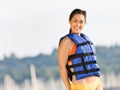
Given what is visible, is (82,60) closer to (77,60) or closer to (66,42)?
(77,60)

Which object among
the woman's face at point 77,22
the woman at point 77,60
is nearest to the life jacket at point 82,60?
the woman at point 77,60

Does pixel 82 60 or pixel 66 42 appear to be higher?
pixel 66 42

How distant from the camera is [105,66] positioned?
96688 mm

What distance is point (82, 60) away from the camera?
9227mm

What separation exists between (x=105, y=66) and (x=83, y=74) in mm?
87741

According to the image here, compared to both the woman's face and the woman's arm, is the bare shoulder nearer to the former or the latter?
the woman's arm

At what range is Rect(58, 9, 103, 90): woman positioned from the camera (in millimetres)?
9195

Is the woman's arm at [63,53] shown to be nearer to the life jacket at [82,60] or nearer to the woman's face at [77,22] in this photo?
the life jacket at [82,60]

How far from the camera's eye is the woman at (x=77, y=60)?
9.20m

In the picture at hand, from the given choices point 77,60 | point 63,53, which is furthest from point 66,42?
point 77,60

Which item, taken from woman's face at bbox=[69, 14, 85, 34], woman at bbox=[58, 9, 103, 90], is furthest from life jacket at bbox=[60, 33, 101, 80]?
woman's face at bbox=[69, 14, 85, 34]

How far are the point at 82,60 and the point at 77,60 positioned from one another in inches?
3.4

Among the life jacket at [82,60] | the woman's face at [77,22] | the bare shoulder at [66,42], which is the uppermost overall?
the woman's face at [77,22]

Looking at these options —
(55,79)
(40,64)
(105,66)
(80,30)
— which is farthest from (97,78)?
(40,64)
